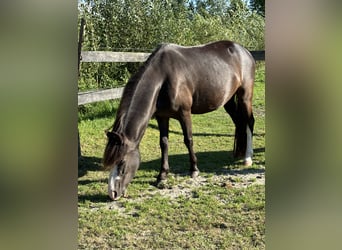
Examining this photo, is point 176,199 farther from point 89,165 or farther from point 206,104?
point 206,104

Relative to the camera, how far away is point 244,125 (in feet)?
9.36

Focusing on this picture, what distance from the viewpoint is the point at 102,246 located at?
5.94 feet

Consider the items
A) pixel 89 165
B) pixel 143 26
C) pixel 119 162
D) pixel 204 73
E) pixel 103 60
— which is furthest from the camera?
pixel 204 73

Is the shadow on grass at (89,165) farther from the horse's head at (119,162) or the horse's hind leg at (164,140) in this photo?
the horse's hind leg at (164,140)

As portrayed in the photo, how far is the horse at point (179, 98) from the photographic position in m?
2.21

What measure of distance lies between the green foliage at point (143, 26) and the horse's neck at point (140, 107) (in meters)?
0.21

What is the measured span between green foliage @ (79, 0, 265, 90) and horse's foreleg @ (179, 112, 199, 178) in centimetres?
58

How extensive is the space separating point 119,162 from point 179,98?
2.67ft

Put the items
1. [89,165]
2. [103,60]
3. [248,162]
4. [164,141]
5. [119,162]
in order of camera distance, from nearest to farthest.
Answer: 1. [119,162]
2. [103,60]
3. [89,165]
4. [248,162]
5. [164,141]

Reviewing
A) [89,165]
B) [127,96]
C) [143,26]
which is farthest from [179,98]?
[89,165]

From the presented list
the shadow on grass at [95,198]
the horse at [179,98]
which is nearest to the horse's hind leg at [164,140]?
the horse at [179,98]
